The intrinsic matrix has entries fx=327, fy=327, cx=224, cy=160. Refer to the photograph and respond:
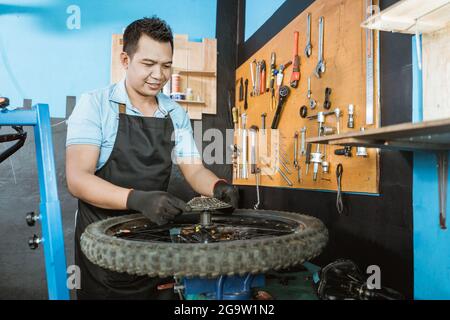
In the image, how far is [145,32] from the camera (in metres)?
1.33

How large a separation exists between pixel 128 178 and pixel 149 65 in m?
0.47

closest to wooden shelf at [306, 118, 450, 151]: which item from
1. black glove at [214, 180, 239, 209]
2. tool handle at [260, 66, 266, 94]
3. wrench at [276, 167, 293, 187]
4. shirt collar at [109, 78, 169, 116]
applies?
black glove at [214, 180, 239, 209]

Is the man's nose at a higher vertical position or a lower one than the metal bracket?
higher

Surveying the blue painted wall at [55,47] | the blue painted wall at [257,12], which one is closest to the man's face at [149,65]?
the blue painted wall at [257,12]

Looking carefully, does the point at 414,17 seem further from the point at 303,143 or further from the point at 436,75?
the point at 303,143

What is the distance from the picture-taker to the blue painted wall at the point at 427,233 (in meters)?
0.96

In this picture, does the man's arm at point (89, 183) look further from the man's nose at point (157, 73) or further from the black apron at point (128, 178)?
the man's nose at point (157, 73)

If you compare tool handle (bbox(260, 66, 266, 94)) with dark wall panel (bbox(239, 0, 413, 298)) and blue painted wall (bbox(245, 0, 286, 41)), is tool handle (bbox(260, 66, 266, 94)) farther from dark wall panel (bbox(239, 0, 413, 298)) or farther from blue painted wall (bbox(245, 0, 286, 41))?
dark wall panel (bbox(239, 0, 413, 298))

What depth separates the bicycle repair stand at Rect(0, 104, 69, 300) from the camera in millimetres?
890

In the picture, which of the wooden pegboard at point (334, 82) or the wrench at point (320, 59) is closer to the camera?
the wooden pegboard at point (334, 82)

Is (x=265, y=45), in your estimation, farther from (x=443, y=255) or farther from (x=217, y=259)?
(x=217, y=259)

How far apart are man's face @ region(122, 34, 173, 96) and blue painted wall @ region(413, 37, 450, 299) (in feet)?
3.04

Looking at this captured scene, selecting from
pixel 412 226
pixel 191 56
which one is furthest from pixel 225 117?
pixel 412 226
